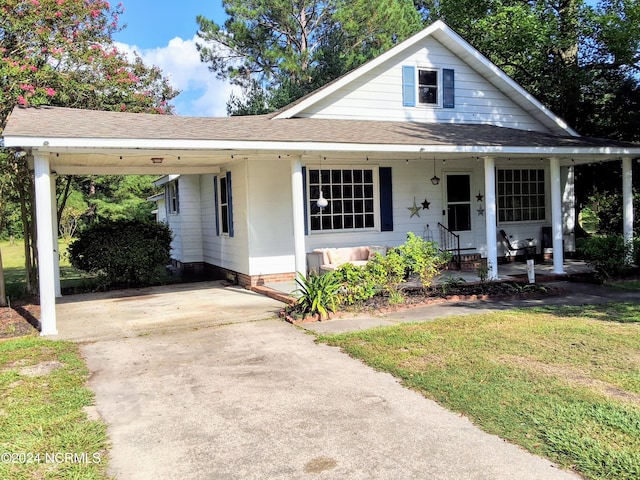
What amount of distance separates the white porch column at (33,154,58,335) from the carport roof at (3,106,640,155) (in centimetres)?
54

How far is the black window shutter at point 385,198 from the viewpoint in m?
12.5

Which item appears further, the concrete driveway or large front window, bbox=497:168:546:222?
large front window, bbox=497:168:546:222

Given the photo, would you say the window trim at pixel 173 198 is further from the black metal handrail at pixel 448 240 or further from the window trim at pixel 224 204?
the black metal handrail at pixel 448 240

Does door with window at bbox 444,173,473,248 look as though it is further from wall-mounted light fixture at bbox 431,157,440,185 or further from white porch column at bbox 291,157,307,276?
white porch column at bbox 291,157,307,276

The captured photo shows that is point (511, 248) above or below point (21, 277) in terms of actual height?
above

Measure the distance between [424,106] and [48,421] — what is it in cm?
1145

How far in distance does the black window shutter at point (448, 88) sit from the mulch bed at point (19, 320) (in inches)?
412

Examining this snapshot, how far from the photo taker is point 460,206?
13.6m

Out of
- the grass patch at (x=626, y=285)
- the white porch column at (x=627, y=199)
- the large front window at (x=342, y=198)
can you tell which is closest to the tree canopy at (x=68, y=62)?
the large front window at (x=342, y=198)

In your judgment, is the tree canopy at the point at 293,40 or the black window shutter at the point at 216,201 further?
the tree canopy at the point at 293,40

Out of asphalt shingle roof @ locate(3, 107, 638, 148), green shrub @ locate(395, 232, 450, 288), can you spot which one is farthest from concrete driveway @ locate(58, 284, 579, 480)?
asphalt shingle roof @ locate(3, 107, 638, 148)

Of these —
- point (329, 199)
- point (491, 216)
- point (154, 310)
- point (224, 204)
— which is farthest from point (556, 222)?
point (154, 310)

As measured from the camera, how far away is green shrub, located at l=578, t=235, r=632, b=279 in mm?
11164

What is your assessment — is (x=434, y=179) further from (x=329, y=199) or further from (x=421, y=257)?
(x=421, y=257)
